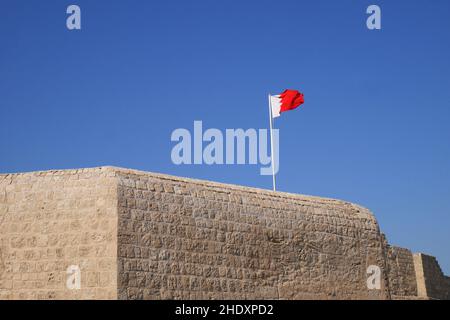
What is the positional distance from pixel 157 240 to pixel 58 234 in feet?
5.76

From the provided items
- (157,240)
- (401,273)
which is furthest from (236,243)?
(401,273)

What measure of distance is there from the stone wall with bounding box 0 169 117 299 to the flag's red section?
6.98 m

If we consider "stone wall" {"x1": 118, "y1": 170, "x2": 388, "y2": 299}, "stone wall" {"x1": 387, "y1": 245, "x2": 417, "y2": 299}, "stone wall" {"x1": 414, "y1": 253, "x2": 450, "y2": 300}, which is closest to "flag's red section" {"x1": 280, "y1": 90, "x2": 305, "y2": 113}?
"stone wall" {"x1": 118, "y1": 170, "x2": 388, "y2": 299}

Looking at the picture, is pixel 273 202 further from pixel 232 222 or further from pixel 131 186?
pixel 131 186

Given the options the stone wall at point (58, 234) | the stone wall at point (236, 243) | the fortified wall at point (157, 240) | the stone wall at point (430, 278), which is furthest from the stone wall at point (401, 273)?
the stone wall at point (58, 234)

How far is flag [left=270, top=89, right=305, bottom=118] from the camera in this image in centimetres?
1906

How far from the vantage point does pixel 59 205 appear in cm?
1329

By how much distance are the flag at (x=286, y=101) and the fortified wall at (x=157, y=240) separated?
353 centimetres

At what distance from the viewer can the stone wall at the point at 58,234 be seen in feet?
41.9

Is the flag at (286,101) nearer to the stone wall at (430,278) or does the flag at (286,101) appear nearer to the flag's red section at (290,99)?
the flag's red section at (290,99)

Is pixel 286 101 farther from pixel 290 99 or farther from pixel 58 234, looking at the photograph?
pixel 58 234
